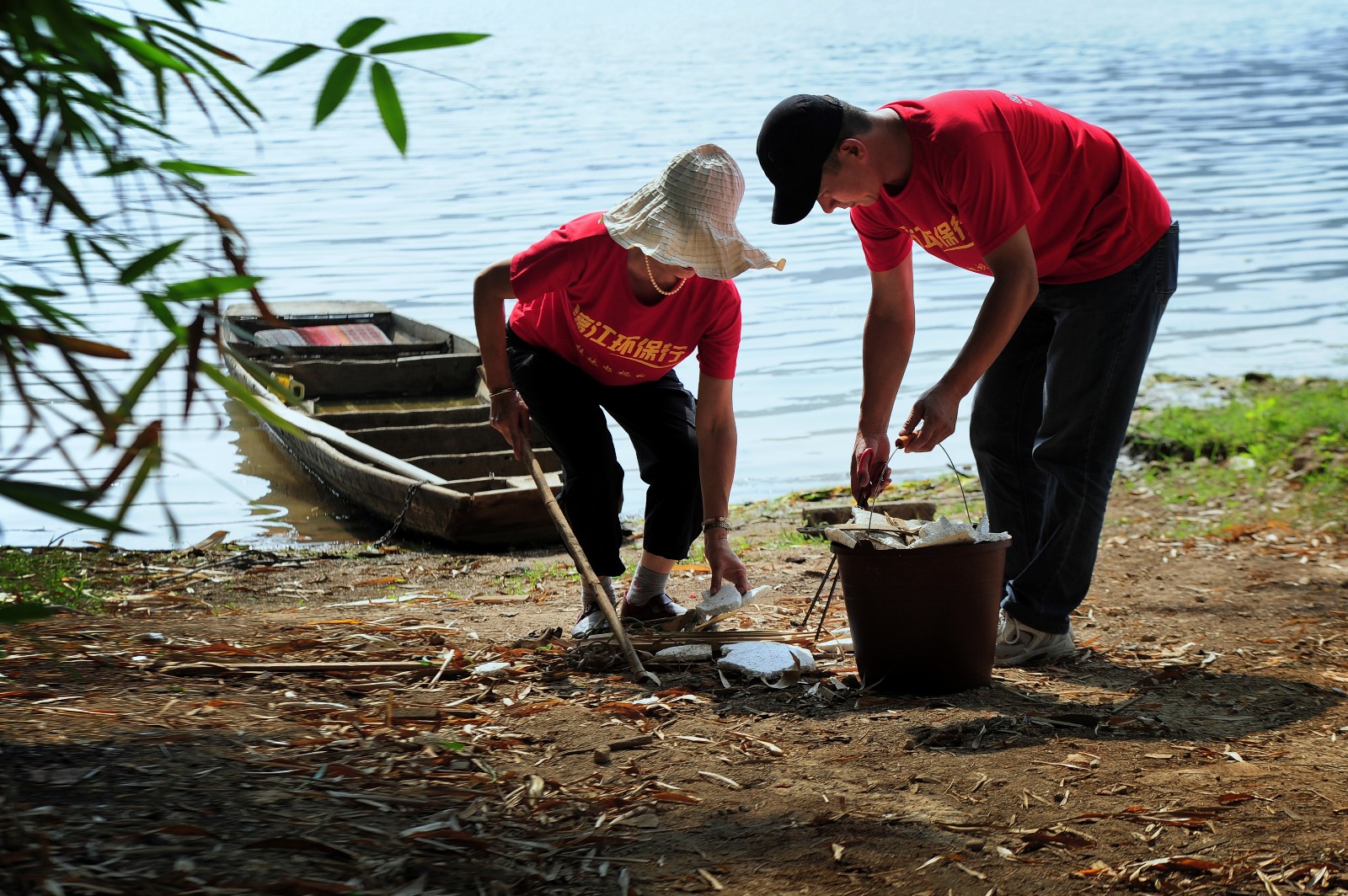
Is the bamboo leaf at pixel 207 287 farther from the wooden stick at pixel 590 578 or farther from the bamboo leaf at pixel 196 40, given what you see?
the wooden stick at pixel 590 578

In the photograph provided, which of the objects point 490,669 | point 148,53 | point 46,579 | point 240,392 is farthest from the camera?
point 46,579

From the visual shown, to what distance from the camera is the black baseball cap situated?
3395 mm

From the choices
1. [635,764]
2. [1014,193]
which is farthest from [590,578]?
[1014,193]

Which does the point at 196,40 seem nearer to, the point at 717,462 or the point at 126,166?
the point at 126,166

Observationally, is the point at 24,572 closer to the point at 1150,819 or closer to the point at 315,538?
the point at 315,538

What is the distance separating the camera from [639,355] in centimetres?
430

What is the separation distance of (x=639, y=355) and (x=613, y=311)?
19cm

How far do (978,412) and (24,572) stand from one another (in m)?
3.63

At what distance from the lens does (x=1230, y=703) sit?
3650mm

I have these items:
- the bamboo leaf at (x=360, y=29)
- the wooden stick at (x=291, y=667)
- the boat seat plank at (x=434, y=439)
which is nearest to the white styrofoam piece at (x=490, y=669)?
the wooden stick at (x=291, y=667)

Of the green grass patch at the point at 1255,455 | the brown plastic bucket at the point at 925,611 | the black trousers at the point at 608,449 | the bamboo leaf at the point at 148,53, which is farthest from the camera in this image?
the green grass patch at the point at 1255,455

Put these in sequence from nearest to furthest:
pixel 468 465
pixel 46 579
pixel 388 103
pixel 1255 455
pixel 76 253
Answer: pixel 388 103, pixel 76 253, pixel 46 579, pixel 1255 455, pixel 468 465

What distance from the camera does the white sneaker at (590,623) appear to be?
4332 millimetres

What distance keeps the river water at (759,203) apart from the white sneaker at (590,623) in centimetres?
144
